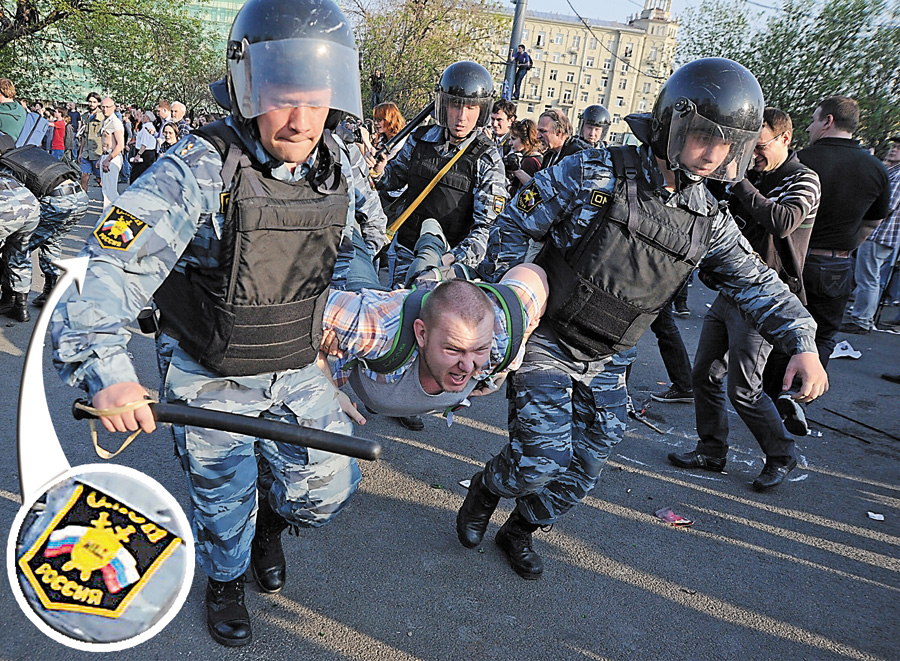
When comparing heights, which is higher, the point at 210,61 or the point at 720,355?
the point at 720,355

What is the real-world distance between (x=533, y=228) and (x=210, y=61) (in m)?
38.9

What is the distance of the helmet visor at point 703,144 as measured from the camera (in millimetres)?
2459

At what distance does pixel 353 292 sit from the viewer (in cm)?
243

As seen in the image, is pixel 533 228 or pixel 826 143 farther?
pixel 826 143

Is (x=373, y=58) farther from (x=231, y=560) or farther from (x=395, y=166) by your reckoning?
(x=231, y=560)

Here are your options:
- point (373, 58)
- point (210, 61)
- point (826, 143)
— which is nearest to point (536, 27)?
point (210, 61)

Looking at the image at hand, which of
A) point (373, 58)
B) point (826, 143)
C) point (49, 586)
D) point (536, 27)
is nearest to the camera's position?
point (49, 586)

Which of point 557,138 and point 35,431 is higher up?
point 35,431

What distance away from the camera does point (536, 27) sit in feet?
287

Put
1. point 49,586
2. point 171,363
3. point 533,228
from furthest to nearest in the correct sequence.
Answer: point 533,228
point 171,363
point 49,586

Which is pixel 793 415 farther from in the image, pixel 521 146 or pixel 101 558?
pixel 521 146

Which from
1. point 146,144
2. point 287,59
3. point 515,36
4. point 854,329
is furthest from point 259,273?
point 146,144

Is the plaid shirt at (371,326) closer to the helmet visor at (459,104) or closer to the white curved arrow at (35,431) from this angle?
the white curved arrow at (35,431)

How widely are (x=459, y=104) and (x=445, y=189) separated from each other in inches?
21.3
